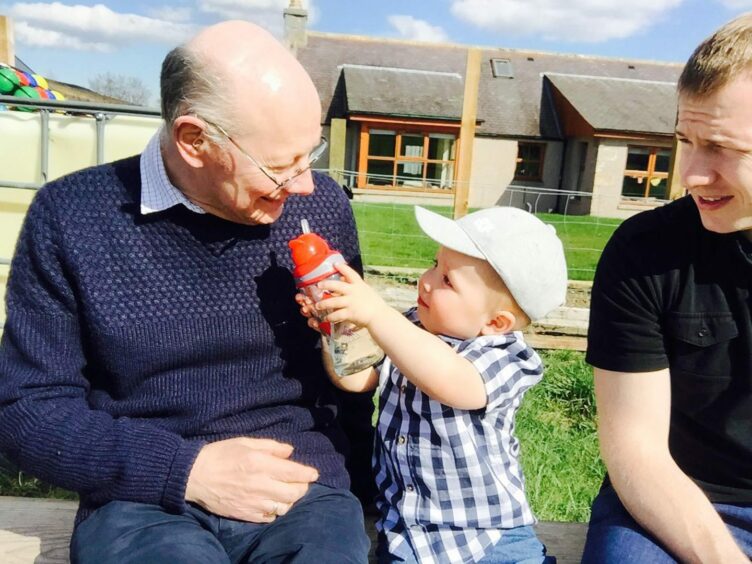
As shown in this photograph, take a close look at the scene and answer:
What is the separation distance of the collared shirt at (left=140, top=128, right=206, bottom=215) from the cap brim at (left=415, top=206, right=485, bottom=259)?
587 millimetres

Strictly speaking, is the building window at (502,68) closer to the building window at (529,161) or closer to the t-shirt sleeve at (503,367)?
the building window at (529,161)

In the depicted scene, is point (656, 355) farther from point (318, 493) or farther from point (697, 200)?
point (318, 493)

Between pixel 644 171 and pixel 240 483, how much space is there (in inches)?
1048

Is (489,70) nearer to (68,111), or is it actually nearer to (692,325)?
(68,111)

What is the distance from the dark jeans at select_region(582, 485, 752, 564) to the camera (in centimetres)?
173

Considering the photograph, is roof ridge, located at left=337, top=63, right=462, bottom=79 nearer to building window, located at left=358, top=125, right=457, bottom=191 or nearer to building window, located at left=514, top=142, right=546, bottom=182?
building window, located at left=358, top=125, right=457, bottom=191

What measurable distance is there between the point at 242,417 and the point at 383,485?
16.9 inches

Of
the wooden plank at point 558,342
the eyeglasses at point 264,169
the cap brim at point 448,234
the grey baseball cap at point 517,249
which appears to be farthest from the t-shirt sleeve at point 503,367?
the wooden plank at point 558,342

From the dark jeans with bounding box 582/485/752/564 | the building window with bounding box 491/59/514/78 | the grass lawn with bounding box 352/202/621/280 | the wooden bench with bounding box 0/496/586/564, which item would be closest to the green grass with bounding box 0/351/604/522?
the wooden bench with bounding box 0/496/586/564

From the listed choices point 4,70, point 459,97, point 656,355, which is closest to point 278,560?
point 656,355

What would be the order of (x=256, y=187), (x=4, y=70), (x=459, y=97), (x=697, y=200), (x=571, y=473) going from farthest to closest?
(x=459, y=97) < (x=4, y=70) < (x=571, y=473) < (x=256, y=187) < (x=697, y=200)

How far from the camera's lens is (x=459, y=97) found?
26734 mm

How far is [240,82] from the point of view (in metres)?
1.72

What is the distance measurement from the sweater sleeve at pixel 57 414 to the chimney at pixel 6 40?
3.44m
